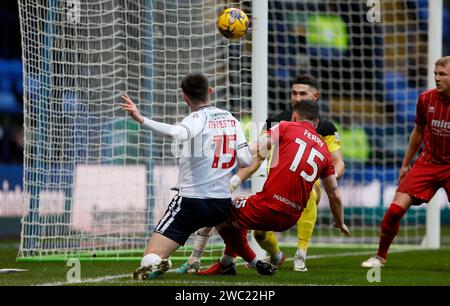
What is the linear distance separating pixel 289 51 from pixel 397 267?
790 cm

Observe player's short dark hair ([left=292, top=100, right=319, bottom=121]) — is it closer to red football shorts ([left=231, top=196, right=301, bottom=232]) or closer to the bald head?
red football shorts ([left=231, top=196, right=301, bottom=232])

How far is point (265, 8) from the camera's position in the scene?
970 cm

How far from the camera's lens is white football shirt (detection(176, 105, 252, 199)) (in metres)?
7.41

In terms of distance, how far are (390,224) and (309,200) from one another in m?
0.96

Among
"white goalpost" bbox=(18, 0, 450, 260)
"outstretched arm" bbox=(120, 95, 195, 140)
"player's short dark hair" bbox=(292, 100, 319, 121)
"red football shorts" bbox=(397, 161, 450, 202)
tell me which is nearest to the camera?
"outstretched arm" bbox=(120, 95, 195, 140)

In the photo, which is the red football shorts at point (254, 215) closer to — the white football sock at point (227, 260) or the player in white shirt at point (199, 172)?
the player in white shirt at point (199, 172)

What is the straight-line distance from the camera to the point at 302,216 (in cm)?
886

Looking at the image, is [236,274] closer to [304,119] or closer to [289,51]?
[304,119]

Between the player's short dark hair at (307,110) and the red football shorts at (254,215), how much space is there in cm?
81

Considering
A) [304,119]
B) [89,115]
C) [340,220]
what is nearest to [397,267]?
[340,220]

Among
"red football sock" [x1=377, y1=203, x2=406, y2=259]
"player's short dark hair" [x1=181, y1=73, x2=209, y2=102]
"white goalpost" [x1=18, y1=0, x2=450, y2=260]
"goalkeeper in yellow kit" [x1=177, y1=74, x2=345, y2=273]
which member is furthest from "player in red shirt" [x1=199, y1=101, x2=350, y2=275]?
"white goalpost" [x1=18, y1=0, x2=450, y2=260]

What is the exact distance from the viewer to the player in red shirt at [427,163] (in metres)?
9.09

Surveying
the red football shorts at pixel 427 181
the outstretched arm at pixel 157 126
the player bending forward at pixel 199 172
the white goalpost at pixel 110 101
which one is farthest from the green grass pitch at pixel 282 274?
the outstretched arm at pixel 157 126

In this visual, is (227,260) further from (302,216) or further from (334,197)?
(302,216)
